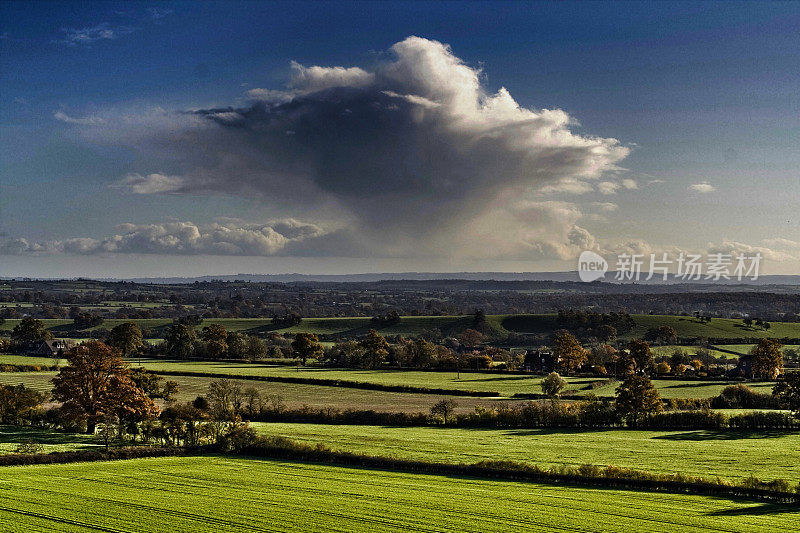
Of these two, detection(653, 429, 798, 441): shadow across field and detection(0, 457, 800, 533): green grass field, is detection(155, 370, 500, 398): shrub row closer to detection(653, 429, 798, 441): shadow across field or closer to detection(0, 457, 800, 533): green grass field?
detection(653, 429, 798, 441): shadow across field

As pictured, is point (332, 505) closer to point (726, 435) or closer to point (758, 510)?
point (758, 510)

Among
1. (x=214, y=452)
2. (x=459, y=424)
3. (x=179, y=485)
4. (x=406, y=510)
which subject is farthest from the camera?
(x=459, y=424)

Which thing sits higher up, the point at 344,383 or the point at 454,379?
the point at 454,379

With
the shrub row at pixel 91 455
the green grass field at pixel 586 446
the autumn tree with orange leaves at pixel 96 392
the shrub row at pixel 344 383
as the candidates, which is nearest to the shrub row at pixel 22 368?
the shrub row at pixel 344 383

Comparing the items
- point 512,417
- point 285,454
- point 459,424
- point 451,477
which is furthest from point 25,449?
point 512,417

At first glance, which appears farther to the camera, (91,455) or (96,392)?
(96,392)

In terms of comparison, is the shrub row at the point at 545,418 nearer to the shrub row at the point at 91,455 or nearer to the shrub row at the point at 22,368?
the shrub row at the point at 91,455

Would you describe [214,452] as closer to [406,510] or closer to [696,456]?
[406,510]

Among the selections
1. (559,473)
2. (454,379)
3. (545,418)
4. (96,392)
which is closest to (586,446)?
(545,418)
